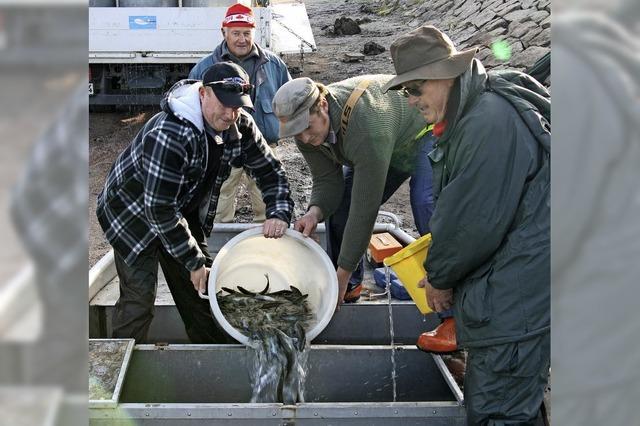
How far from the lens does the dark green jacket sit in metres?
2.46

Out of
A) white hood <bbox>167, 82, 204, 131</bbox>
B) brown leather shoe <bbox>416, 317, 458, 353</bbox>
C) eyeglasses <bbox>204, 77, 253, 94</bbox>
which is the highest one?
eyeglasses <bbox>204, 77, 253, 94</bbox>

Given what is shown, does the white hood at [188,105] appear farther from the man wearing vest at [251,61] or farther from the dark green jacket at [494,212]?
the man wearing vest at [251,61]

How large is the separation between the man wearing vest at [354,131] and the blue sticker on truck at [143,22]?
5296 millimetres

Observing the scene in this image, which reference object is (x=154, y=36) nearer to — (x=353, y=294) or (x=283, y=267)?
(x=283, y=267)

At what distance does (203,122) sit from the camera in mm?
3305

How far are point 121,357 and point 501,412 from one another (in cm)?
171

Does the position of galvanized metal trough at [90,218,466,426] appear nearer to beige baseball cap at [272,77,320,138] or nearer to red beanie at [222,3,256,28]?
beige baseball cap at [272,77,320,138]

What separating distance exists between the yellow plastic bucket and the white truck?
5456mm

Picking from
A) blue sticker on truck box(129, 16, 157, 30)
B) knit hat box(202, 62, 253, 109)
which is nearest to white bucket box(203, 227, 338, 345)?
knit hat box(202, 62, 253, 109)

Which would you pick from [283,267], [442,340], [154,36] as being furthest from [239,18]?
[154,36]

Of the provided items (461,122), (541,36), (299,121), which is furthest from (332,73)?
(461,122)

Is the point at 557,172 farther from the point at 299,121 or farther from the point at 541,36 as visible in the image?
the point at 541,36

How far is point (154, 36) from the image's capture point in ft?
27.7

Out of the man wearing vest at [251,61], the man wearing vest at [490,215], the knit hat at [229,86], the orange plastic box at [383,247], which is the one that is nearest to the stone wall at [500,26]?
the man wearing vest at [251,61]
